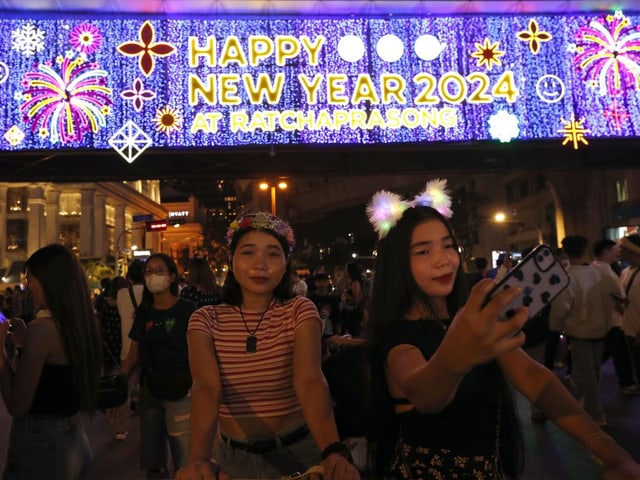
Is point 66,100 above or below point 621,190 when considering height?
below

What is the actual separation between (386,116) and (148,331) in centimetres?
782

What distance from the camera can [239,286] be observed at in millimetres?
2389

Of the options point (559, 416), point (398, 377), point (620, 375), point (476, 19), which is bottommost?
point (620, 375)

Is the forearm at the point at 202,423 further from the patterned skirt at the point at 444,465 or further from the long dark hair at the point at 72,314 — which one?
the long dark hair at the point at 72,314

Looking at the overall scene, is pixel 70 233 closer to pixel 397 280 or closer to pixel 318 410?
pixel 318 410

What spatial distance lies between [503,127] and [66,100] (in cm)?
884

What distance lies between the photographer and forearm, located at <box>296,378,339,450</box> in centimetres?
193

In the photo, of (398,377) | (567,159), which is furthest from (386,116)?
(398,377)

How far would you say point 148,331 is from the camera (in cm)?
408

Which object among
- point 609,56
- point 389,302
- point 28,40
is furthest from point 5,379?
point 609,56

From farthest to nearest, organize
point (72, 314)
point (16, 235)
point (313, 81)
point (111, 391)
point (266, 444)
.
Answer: point (16, 235) < point (313, 81) < point (111, 391) < point (72, 314) < point (266, 444)

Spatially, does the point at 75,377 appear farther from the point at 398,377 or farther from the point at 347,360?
the point at 398,377

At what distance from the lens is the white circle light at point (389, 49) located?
35.6 ft

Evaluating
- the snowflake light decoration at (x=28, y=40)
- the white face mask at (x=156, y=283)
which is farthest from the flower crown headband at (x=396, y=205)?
the snowflake light decoration at (x=28, y=40)
